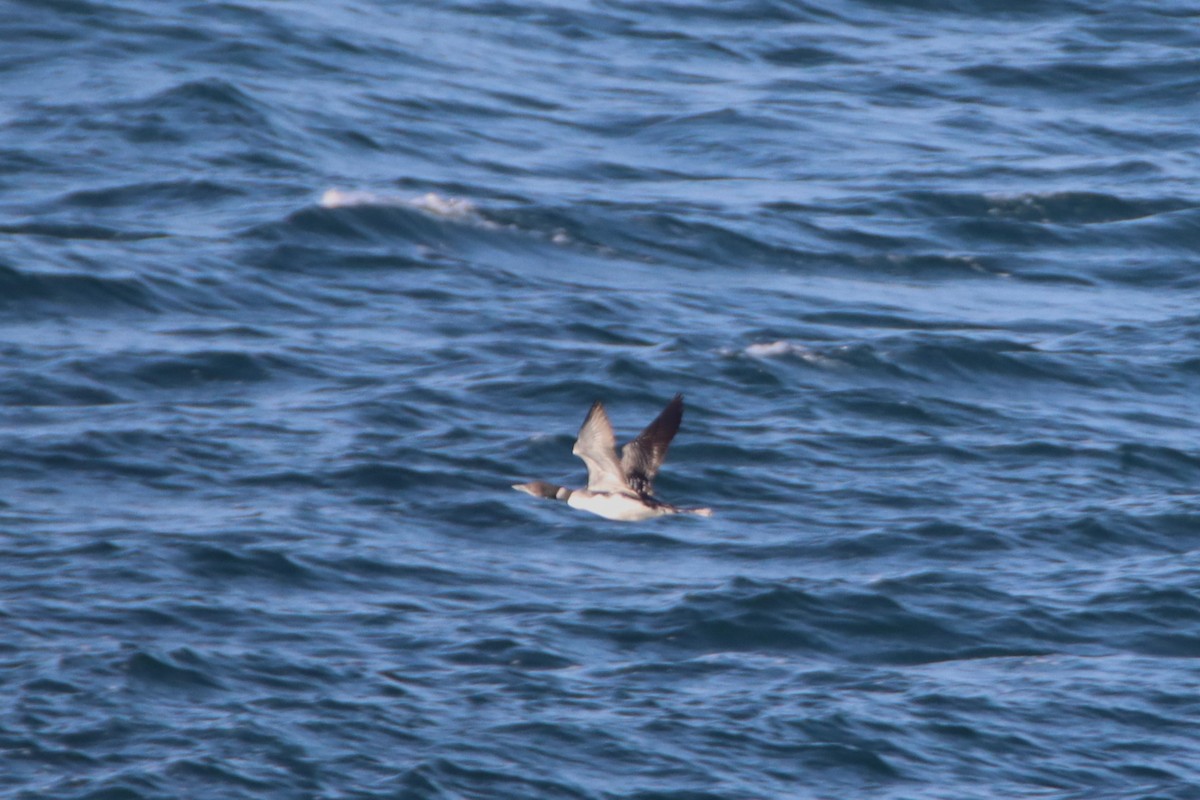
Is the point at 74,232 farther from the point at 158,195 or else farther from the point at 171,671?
the point at 171,671

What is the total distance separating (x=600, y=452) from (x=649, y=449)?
1.16 ft

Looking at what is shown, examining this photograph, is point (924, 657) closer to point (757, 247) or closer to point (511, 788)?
point (511, 788)

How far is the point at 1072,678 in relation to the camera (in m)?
15.0

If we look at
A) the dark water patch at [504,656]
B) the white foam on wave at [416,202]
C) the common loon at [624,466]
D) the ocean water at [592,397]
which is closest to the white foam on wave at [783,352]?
the ocean water at [592,397]

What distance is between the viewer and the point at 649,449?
13.6m

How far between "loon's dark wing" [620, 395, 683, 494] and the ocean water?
1.67 m

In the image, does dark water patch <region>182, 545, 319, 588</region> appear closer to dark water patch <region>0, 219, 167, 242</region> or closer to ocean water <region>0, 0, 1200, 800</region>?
ocean water <region>0, 0, 1200, 800</region>

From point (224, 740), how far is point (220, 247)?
442 inches

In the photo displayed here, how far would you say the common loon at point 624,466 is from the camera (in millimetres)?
13359

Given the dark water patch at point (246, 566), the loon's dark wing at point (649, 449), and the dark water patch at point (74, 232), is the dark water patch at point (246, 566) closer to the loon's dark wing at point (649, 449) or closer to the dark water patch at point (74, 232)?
the loon's dark wing at point (649, 449)

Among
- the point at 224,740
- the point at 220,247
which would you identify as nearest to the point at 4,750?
the point at 224,740

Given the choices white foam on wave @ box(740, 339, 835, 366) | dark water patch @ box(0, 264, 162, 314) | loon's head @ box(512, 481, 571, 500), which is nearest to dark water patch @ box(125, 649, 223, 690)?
loon's head @ box(512, 481, 571, 500)

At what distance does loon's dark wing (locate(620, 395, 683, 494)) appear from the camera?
43.9 ft

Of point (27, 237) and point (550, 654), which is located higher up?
point (27, 237)
